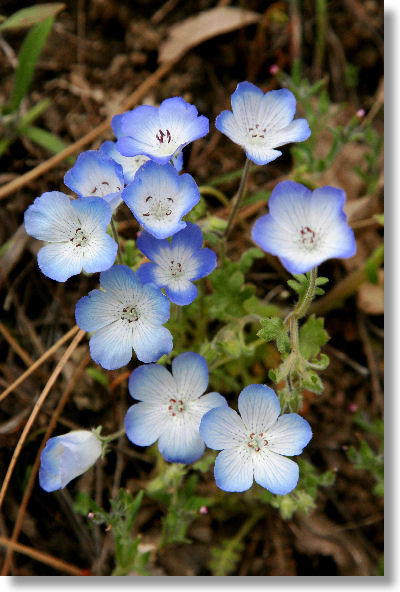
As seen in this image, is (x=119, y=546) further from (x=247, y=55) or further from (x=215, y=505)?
(x=247, y=55)

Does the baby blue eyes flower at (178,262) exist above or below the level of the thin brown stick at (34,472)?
above

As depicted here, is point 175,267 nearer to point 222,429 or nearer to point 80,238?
point 80,238

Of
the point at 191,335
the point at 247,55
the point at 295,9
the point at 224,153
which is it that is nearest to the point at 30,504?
the point at 191,335

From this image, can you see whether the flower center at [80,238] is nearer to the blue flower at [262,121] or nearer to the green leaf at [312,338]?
the blue flower at [262,121]

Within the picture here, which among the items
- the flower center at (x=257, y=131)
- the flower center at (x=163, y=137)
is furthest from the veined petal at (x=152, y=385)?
the flower center at (x=257, y=131)

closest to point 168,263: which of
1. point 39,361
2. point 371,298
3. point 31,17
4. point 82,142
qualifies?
point 39,361

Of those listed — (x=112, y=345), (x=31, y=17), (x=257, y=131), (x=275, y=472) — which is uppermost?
(x=31, y=17)
